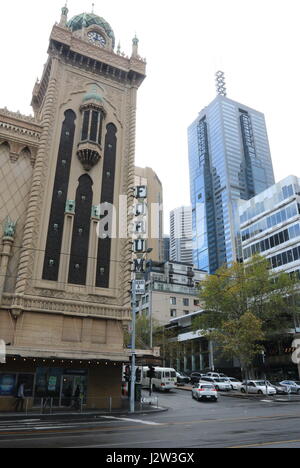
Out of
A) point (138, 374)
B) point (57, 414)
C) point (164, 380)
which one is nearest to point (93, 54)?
point (57, 414)

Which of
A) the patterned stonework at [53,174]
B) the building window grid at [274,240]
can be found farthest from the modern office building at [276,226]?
the patterned stonework at [53,174]

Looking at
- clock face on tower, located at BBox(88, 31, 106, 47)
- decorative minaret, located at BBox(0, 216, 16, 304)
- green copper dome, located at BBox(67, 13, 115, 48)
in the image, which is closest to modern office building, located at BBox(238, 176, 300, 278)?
green copper dome, located at BBox(67, 13, 115, 48)

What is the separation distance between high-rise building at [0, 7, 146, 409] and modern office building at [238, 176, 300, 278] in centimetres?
3345

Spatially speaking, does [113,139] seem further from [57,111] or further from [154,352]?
[154,352]

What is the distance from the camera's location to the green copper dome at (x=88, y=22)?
1731 inches

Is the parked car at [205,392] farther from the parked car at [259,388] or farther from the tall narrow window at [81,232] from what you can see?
the tall narrow window at [81,232]

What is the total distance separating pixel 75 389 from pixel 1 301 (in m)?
9.05

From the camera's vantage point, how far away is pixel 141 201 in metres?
37.5

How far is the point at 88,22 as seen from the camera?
44125mm

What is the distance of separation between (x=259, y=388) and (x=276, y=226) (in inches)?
1227

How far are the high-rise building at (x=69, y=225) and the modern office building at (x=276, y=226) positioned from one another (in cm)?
3345

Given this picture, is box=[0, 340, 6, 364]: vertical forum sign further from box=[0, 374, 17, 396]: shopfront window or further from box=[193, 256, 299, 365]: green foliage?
box=[193, 256, 299, 365]: green foliage

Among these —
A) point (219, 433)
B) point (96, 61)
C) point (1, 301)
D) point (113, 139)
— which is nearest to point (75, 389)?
point (1, 301)

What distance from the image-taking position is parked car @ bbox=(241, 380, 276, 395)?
39.2 metres
